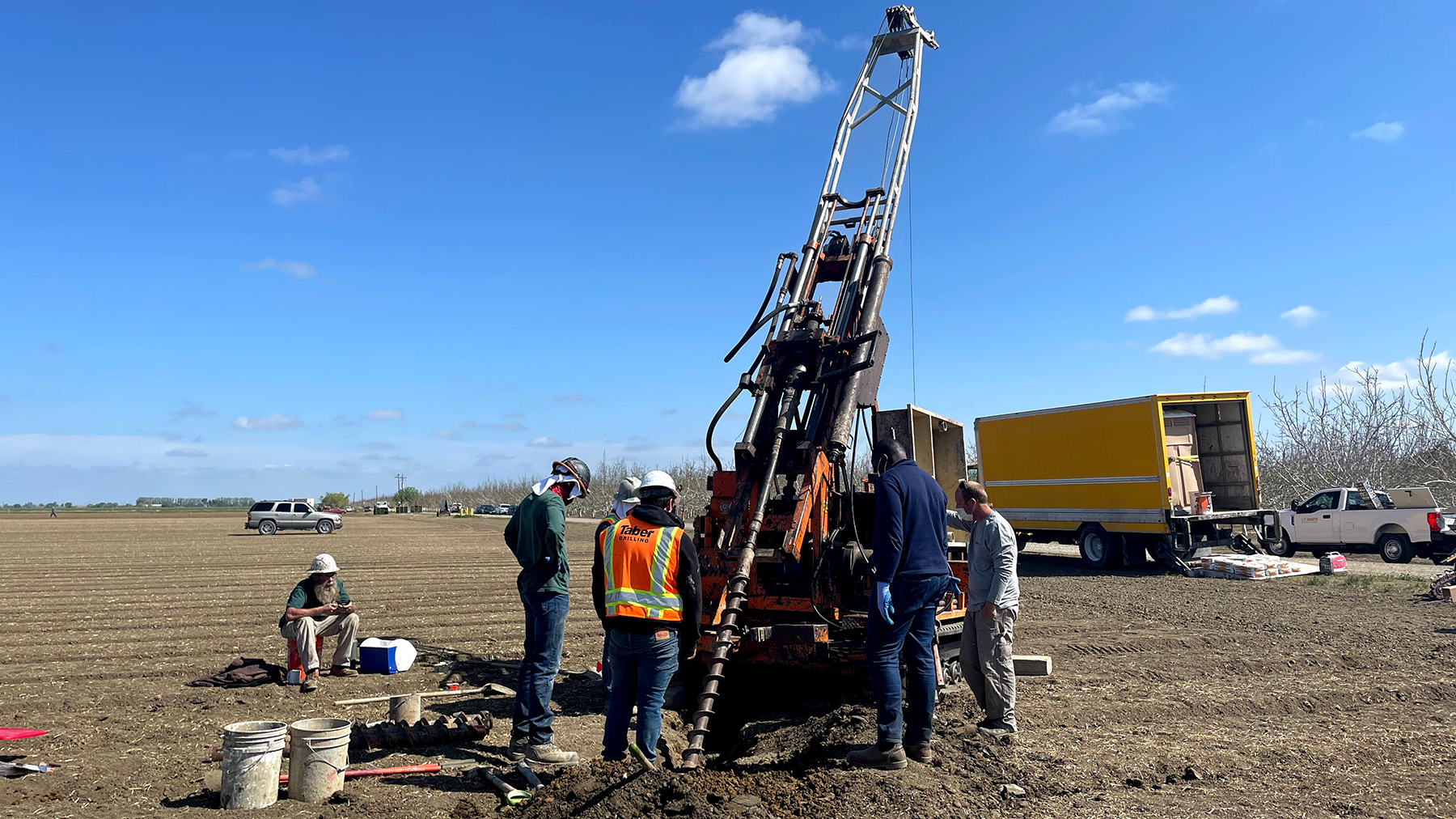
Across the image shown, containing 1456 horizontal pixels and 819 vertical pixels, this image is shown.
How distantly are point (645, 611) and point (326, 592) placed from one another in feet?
15.9

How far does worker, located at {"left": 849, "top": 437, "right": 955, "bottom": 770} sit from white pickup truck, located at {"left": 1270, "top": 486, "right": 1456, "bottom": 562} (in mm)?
16928

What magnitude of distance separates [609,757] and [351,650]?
469 cm

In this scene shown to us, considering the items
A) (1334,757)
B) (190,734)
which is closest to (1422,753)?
(1334,757)

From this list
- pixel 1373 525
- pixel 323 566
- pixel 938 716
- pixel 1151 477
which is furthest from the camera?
pixel 1373 525

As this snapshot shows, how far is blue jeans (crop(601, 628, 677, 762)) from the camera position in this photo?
5.12m

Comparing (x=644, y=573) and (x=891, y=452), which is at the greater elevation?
(x=891, y=452)

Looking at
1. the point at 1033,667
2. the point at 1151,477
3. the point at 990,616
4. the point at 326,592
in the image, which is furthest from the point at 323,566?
the point at 1151,477

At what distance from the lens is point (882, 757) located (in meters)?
5.32

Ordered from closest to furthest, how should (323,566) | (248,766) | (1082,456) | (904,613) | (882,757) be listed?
(248,766) → (882,757) → (904,613) → (323,566) → (1082,456)

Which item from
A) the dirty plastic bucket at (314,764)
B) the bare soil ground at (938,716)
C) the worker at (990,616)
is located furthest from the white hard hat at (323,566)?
the worker at (990,616)

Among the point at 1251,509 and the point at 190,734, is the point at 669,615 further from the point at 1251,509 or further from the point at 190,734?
the point at 1251,509

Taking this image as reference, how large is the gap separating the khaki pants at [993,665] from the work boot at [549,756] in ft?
9.82

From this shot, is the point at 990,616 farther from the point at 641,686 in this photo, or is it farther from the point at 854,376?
the point at 641,686

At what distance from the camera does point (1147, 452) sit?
17.0 meters
